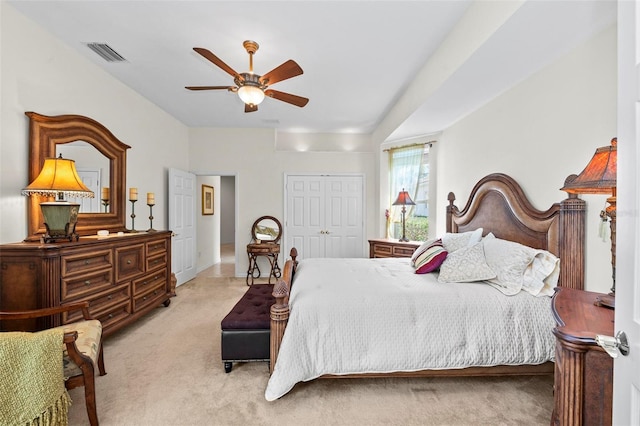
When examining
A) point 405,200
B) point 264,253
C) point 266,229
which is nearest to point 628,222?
point 405,200

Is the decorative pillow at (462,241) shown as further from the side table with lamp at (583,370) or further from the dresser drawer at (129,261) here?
the dresser drawer at (129,261)

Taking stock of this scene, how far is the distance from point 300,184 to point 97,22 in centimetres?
351

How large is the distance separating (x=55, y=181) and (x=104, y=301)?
1.10 m

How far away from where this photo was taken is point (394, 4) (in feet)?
6.88

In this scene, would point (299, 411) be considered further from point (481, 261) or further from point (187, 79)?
point (187, 79)

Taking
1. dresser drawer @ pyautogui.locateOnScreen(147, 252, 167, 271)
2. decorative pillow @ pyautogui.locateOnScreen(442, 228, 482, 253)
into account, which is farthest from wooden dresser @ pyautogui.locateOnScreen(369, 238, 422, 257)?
dresser drawer @ pyautogui.locateOnScreen(147, 252, 167, 271)

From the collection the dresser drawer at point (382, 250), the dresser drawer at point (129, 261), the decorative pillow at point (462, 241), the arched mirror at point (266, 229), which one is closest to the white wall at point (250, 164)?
the arched mirror at point (266, 229)

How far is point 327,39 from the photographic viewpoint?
2.53 meters

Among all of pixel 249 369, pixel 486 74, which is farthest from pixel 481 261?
pixel 249 369

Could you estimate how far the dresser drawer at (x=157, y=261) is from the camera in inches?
125

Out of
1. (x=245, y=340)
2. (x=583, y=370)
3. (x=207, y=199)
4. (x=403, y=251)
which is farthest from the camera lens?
(x=207, y=199)

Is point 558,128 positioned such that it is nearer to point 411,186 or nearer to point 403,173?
point 411,186

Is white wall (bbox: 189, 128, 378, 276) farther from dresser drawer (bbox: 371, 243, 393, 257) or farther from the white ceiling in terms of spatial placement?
the white ceiling

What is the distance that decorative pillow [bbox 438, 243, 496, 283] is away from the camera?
86.0 inches
